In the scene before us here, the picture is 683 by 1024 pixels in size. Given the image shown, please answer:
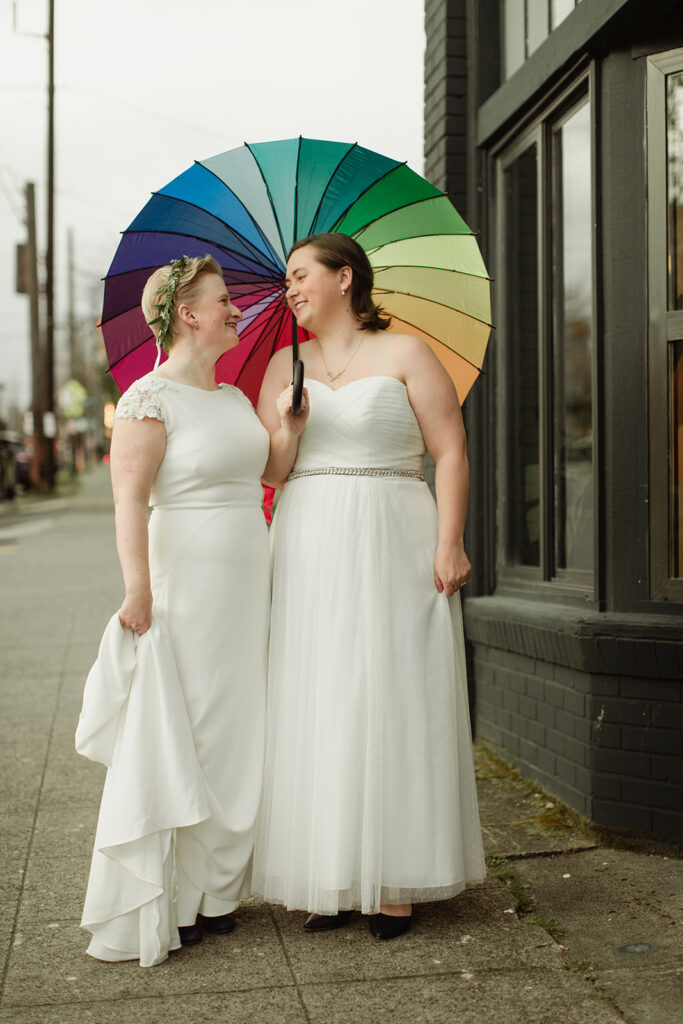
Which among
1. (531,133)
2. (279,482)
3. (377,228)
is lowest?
(279,482)

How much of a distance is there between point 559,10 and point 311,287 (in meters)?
2.22

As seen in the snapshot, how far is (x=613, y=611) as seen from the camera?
4262 mm

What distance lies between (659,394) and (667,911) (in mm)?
1843

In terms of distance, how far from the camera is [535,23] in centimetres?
516

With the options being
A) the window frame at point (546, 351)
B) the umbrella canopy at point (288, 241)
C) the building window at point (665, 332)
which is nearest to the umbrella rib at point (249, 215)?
the umbrella canopy at point (288, 241)

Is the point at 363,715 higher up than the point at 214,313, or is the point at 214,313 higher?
the point at 214,313

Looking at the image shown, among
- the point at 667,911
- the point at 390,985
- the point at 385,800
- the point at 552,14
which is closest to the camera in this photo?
the point at 390,985

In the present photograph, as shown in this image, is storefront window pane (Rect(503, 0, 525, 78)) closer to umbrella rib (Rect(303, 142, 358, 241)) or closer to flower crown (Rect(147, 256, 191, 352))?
umbrella rib (Rect(303, 142, 358, 241))

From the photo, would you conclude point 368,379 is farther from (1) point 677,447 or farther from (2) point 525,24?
(2) point 525,24

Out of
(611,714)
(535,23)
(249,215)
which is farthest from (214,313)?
(535,23)

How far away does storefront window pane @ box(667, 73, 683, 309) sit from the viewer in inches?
164

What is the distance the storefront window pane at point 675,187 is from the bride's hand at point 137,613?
7.44ft

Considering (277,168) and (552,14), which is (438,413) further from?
(552,14)

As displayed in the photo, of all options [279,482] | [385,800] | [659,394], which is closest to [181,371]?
[279,482]
